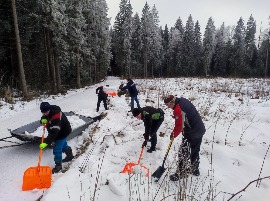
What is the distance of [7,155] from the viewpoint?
7.12m

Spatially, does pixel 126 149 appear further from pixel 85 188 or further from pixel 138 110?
pixel 85 188

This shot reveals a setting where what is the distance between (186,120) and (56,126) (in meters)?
3.00

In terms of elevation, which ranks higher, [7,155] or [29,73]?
[29,73]

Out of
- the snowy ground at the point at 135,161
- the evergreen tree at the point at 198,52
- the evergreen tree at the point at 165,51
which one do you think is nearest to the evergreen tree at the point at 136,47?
the evergreen tree at the point at 165,51

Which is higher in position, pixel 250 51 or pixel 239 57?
pixel 250 51

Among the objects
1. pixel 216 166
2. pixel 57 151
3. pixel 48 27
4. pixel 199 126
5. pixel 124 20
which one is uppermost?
pixel 124 20

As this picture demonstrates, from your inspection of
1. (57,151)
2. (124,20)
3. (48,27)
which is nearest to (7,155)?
(57,151)

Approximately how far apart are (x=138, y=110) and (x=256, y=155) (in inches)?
143

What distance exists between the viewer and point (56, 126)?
5.97m

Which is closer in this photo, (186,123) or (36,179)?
(36,179)

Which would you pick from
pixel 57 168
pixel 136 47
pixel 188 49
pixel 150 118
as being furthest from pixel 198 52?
pixel 57 168

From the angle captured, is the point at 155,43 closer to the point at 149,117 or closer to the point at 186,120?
the point at 149,117

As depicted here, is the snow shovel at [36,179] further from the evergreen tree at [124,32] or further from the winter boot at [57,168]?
the evergreen tree at [124,32]

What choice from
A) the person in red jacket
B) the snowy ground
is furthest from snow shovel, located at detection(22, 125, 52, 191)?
the person in red jacket
